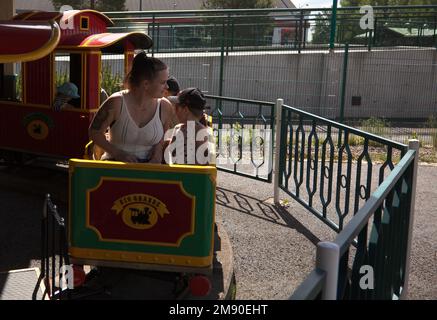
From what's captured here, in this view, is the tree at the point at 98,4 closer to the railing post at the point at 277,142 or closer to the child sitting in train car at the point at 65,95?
the child sitting in train car at the point at 65,95

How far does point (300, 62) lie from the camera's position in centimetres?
1816

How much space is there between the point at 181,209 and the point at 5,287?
1416 millimetres

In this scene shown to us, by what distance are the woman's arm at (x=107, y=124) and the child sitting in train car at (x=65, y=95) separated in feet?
9.70

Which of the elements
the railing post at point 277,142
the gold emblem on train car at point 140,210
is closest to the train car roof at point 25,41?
the gold emblem on train car at point 140,210

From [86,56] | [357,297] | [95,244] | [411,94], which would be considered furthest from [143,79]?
[411,94]

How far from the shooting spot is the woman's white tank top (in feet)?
13.1

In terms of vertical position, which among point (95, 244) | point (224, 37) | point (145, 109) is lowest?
point (95, 244)

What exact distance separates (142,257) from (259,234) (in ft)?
7.03

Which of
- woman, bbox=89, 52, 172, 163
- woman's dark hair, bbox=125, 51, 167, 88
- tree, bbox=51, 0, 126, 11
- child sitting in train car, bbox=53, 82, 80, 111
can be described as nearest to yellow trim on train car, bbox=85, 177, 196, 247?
woman, bbox=89, 52, 172, 163

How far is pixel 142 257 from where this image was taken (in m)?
3.82

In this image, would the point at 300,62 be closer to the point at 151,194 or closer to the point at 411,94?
the point at 411,94

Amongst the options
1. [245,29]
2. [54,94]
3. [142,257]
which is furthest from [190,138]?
[245,29]

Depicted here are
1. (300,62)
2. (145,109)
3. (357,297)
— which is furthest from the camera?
(300,62)

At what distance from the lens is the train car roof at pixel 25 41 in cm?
315
